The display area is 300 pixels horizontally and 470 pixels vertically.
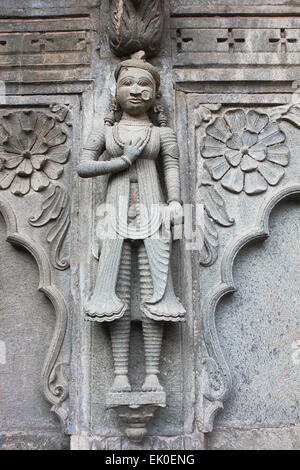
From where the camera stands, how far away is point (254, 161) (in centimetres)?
396

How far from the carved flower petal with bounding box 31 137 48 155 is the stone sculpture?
441 millimetres

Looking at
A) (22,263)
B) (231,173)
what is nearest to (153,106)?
(231,173)

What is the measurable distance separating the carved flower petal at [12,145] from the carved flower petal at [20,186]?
181 millimetres

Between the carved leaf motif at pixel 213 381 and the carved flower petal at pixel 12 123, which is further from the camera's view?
the carved flower petal at pixel 12 123

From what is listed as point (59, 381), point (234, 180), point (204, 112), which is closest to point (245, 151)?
point (234, 180)

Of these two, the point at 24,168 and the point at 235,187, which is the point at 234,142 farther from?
the point at 24,168

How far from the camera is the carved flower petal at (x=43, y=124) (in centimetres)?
400

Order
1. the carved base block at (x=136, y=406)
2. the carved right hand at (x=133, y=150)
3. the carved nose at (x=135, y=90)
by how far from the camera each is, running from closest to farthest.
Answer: the carved base block at (x=136, y=406)
the carved right hand at (x=133, y=150)
the carved nose at (x=135, y=90)

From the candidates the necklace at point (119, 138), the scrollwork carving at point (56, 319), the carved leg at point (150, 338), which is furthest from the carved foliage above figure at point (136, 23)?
the carved leg at point (150, 338)

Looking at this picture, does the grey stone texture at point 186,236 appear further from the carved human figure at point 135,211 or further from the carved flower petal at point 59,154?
the carved human figure at point 135,211

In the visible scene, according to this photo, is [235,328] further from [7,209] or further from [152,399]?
[7,209]

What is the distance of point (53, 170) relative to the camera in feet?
13.0

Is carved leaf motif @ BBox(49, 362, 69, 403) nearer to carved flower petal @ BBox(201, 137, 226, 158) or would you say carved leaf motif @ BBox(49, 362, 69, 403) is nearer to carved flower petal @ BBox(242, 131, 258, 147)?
carved flower petal @ BBox(201, 137, 226, 158)

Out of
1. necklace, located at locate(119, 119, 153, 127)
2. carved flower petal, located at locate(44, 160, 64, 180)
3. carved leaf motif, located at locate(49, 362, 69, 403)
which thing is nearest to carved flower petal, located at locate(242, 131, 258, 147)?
necklace, located at locate(119, 119, 153, 127)
